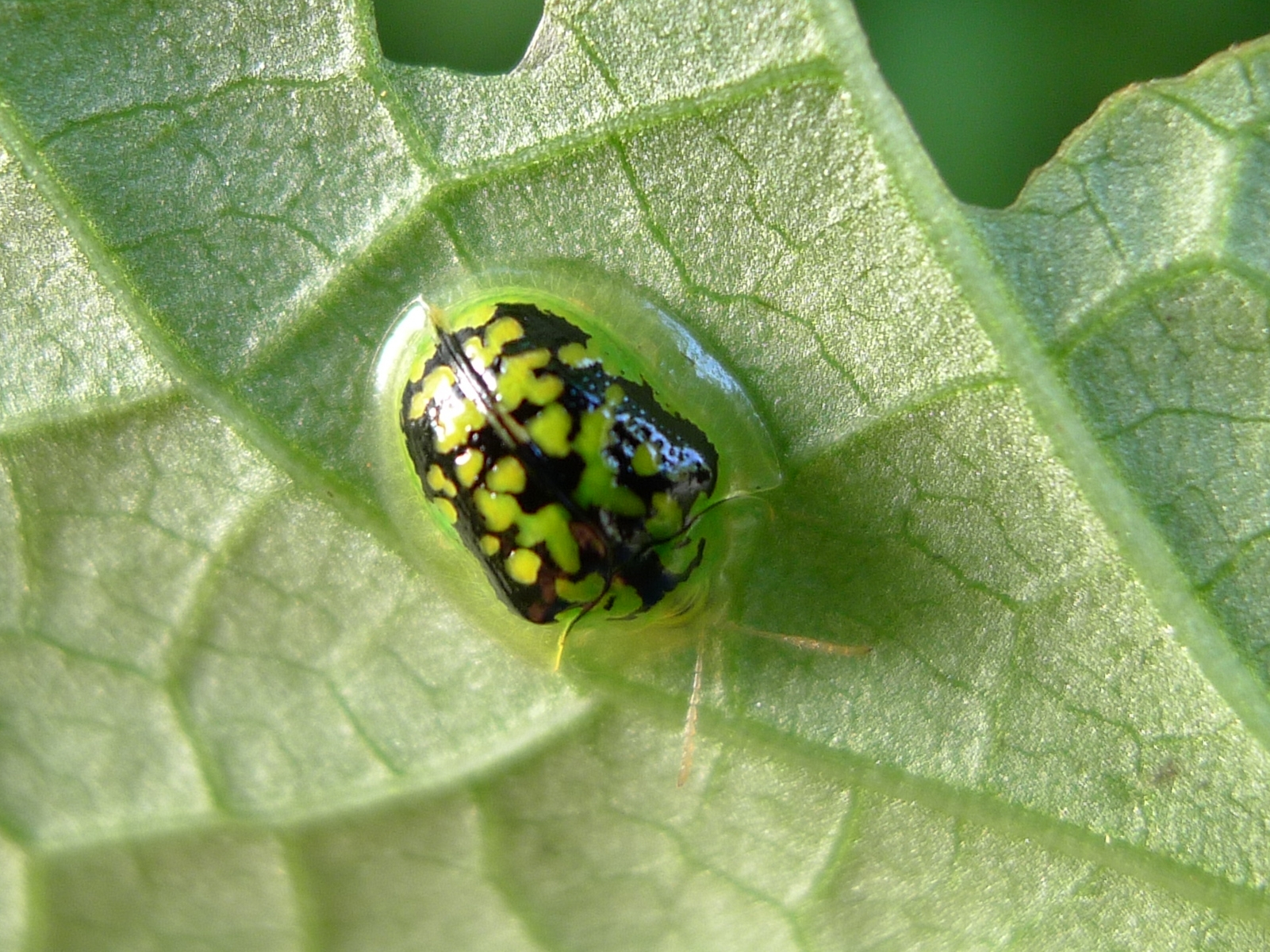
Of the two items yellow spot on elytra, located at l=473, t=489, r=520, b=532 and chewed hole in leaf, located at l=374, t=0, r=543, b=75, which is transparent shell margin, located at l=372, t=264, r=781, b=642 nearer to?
yellow spot on elytra, located at l=473, t=489, r=520, b=532

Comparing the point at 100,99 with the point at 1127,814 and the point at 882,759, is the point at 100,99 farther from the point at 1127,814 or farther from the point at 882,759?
the point at 1127,814

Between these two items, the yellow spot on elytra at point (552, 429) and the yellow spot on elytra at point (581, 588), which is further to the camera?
the yellow spot on elytra at point (581, 588)

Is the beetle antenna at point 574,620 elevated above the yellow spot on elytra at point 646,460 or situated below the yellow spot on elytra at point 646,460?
below

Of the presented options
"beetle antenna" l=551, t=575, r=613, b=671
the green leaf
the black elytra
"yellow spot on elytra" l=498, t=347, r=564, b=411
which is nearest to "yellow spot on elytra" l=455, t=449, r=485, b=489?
the black elytra

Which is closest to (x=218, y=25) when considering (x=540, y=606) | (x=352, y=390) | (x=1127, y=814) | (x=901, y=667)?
(x=352, y=390)

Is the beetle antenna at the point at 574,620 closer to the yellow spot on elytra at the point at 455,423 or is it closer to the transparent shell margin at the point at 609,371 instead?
the transparent shell margin at the point at 609,371

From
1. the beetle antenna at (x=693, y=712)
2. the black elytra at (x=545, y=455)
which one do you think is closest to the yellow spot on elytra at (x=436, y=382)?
the black elytra at (x=545, y=455)

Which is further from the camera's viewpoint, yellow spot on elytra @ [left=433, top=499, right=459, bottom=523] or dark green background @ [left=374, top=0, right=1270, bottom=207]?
dark green background @ [left=374, top=0, right=1270, bottom=207]
